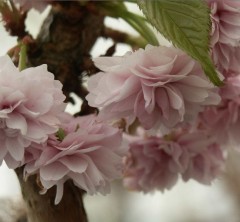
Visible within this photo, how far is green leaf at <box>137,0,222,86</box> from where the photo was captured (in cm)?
45

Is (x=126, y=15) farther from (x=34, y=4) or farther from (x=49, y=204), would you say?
(x=49, y=204)

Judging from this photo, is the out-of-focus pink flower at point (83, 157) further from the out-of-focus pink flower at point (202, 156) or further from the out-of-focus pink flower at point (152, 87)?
the out-of-focus pink flower at point (202, 156)

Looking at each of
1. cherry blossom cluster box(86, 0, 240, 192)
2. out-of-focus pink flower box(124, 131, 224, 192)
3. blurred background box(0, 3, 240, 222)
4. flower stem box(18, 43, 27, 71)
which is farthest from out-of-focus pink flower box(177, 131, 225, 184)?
blurred background box(0, 3, 240, 222)

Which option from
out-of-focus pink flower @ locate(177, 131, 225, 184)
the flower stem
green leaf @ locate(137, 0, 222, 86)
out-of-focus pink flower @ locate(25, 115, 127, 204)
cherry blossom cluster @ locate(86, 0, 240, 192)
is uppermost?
green leaf @ locate(137, 0, 222, 86)

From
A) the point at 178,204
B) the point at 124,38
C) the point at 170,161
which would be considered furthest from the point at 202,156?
the point at 178,204

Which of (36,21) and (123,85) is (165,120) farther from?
(36,21)

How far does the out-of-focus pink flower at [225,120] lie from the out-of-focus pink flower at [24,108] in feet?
0.70

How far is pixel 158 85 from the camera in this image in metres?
0.48

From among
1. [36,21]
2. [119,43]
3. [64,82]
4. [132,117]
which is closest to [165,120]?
[132,117]

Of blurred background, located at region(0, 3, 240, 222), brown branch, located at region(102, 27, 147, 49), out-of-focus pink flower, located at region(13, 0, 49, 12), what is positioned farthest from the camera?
blurred background, located at region(0, 3, 240, 222)

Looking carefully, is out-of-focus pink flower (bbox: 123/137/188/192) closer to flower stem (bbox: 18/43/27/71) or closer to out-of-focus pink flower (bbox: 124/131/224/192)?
out-of-focus pink flower (bbox: 124/131/224/192)

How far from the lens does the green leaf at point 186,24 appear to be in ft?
1.46

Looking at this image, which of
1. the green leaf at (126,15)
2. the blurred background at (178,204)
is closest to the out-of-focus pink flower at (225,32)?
the green leaf at (126,15)

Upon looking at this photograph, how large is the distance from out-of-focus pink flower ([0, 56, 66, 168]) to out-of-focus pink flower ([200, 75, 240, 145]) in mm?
214
